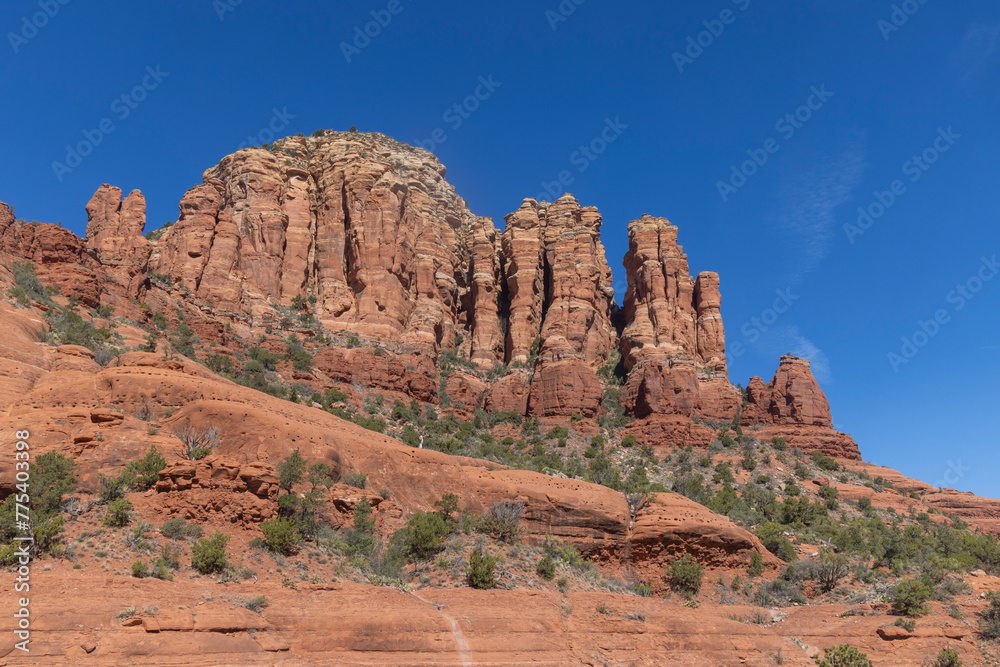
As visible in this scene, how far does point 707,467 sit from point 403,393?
25097 mm

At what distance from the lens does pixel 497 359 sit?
70.6m

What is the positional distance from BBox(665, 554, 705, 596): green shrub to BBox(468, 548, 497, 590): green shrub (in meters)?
9.26

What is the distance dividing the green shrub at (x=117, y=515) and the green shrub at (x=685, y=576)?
1960 centimetres

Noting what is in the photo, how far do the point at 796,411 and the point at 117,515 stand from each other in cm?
5874

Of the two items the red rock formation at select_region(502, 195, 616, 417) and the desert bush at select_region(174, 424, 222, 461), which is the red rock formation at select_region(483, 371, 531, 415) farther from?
the desert bush at select_region(174, 424, 222, 461)

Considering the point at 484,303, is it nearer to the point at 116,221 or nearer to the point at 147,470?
the point at 116,221

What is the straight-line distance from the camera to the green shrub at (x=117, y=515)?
1631 cm

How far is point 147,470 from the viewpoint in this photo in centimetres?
1822

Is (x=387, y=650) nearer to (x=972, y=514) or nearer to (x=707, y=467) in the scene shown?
(x=707, y=467)

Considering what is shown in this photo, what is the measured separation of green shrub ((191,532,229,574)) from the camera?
15.8 meters

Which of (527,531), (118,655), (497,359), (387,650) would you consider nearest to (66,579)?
(118,655)

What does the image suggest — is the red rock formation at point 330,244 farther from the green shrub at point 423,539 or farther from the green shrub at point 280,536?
the green shrub at point 280,536

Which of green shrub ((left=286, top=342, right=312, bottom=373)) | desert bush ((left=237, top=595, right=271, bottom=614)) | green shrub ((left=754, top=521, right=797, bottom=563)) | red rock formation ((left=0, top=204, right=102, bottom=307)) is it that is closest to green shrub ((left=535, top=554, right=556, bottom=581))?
desert bush ((left=237, top=595, right=271, bottom=614))

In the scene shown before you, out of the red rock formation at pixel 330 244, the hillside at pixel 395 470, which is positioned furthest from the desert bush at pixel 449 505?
the red rock formation at pixel 330 244
